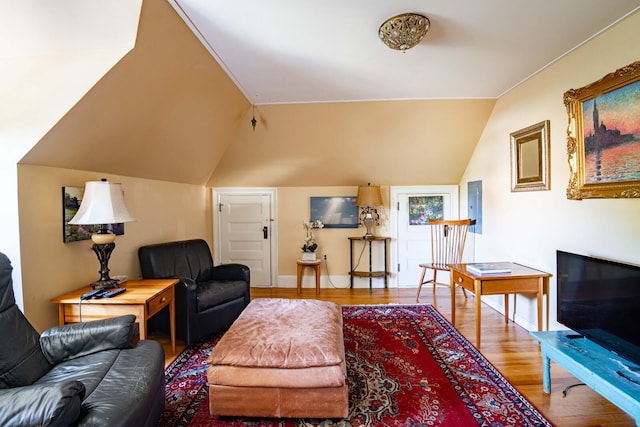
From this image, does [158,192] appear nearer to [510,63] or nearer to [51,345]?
[51,345]

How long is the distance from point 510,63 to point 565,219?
1.43 meters

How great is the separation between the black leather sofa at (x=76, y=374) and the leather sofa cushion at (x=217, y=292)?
2.93ft

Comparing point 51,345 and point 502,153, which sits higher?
point 502,153

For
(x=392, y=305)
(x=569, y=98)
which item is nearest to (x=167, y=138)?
(x=392, y=305)

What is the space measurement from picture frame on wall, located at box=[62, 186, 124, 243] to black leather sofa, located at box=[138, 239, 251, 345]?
630 mm

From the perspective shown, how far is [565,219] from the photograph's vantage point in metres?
2.50

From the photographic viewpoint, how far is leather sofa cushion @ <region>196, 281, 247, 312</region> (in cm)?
275

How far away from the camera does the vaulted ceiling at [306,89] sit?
6.27ft

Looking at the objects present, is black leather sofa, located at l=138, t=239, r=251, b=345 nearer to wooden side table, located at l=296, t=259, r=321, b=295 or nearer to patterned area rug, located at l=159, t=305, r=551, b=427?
patterned area rug, located at l=159, t=305, r=551, b=427

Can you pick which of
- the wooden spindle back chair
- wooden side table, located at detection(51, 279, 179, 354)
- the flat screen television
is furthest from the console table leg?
wooden side table, located at detection(51, 279, 179, 354)

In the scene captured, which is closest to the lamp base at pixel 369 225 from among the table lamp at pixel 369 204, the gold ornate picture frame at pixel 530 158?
the table lamp at pixel 369 204

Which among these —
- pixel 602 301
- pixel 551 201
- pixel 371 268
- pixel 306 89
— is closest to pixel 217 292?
pixel 306 89

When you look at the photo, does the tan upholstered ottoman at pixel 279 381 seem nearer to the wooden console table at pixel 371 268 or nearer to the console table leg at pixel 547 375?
the console table leg at pixel 547 375

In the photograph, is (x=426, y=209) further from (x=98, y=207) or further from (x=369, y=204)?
(x=98, y=207)
